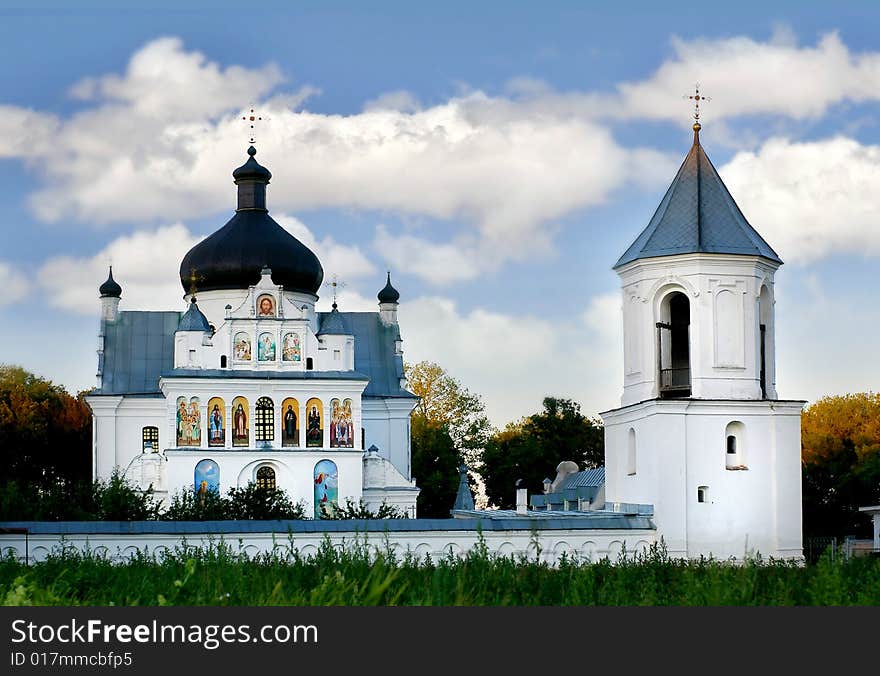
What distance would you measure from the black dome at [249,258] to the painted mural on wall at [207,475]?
880 centimetres

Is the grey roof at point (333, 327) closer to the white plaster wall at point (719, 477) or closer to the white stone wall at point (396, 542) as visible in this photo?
the white plaster wall at point (719, 477)

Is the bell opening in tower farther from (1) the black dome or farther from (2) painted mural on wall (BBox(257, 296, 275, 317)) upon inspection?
(1) the black dome

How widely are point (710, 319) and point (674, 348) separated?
44.9 inches

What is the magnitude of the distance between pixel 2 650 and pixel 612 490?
22.9 meters

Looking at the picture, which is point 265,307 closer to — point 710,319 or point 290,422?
point 290,422

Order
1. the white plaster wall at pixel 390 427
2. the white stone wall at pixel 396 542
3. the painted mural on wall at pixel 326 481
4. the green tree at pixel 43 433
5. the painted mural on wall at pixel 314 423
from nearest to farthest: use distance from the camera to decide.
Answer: the white stone wall at pixel 396 542, the painted mural on wall at pixel 326 481, the painted mural on wall at pixel 314 423, the white plaster wall at pixel 390 427, the green tree at pixel 43 433

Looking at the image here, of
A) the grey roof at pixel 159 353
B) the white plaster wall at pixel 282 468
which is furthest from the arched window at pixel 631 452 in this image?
the grey roof at pixel 159 353

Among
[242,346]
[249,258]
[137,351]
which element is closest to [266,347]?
[242,346]

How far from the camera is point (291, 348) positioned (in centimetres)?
5194

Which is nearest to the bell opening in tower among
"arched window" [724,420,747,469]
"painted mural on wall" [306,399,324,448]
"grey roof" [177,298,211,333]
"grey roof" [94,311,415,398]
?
"arched window" [724,420,747,469]

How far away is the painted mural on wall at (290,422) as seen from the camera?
167 ft

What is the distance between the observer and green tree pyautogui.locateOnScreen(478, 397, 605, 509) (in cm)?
6838

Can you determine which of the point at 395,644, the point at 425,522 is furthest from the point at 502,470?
the point at 395,644

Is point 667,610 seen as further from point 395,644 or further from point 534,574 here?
point 534,574
